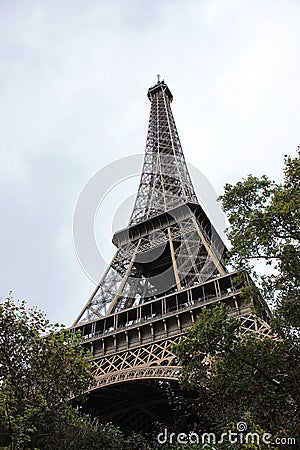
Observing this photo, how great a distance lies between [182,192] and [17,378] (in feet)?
87.4

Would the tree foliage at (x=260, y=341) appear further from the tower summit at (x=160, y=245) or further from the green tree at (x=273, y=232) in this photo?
the tower summit at (x=160, y=245)

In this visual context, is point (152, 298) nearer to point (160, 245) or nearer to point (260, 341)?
point (160, 245)

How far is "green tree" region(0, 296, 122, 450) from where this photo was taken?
12914mm

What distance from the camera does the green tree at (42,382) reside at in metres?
12.9

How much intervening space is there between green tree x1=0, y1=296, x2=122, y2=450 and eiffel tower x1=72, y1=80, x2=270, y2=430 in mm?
4317

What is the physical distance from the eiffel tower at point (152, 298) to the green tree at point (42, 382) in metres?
4.32

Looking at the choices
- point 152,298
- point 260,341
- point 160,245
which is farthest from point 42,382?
point 160,245

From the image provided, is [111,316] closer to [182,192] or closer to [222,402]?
[222,402]

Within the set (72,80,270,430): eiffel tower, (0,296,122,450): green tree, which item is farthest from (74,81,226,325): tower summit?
(0,296,122,450): green tree

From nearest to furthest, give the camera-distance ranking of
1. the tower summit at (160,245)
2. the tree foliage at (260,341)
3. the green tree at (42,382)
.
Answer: the tree foliage at (260,341) → the green tree at (42,382) → the tower summit at (160,245)

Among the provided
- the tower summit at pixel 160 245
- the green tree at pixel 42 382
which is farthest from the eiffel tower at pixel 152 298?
the green tree at pixel 42 382

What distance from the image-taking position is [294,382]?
10.6 meters

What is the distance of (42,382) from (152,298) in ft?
53.7

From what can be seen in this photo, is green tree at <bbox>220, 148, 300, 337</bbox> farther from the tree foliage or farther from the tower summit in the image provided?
the tower summit
